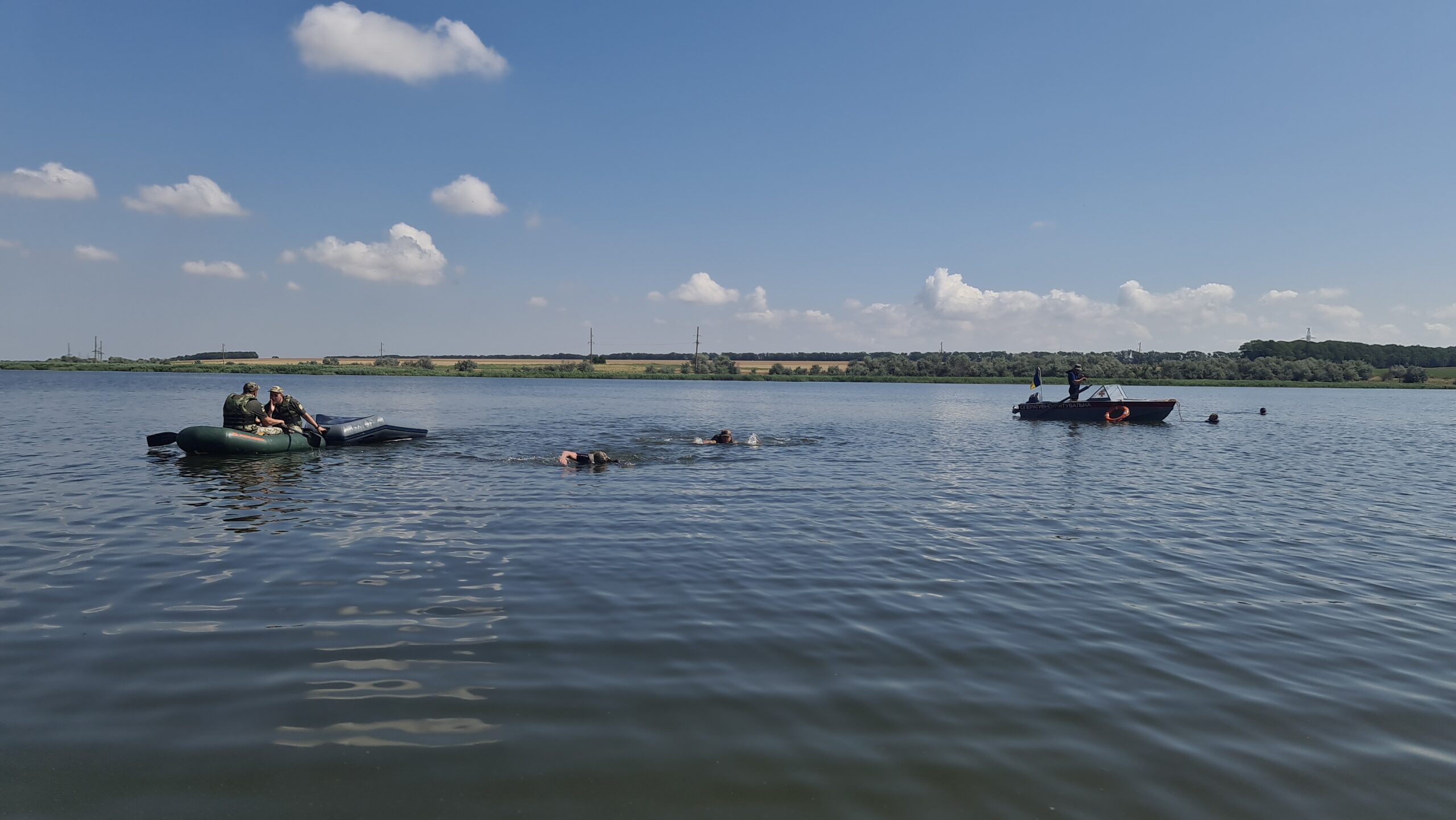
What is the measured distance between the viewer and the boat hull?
121ft

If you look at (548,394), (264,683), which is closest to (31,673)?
(264,683)

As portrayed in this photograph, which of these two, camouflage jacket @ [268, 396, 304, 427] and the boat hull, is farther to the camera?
the boat hull

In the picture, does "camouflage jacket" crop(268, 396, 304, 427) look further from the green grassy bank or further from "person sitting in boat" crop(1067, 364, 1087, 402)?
the green grassy bank

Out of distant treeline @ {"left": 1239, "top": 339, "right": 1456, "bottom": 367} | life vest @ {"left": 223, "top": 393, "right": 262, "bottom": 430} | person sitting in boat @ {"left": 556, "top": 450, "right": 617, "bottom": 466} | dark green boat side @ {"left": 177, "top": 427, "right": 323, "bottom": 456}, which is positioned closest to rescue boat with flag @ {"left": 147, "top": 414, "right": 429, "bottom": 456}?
dark green boat side @ {"left": 177, "top": 427, "right": 323, "bottom": 456}

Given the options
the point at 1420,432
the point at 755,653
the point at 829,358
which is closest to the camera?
the point at 755,653

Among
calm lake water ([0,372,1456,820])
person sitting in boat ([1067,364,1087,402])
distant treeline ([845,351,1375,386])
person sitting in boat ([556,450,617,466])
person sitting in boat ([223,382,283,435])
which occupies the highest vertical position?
distant treeline ([845,351,1375,386])

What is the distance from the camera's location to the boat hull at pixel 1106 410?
37.0m

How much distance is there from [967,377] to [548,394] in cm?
7446

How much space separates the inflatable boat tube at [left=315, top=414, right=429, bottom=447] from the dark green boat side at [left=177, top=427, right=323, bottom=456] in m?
2.60

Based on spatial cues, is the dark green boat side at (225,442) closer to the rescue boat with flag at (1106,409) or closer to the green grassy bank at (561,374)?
the rescue boat with flag at (1106,409)

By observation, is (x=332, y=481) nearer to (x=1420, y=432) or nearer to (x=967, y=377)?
(x=1420, y=432)

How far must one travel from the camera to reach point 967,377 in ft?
383

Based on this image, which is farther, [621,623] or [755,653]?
[621,623]

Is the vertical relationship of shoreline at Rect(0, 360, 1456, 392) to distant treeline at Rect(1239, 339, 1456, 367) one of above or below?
below
